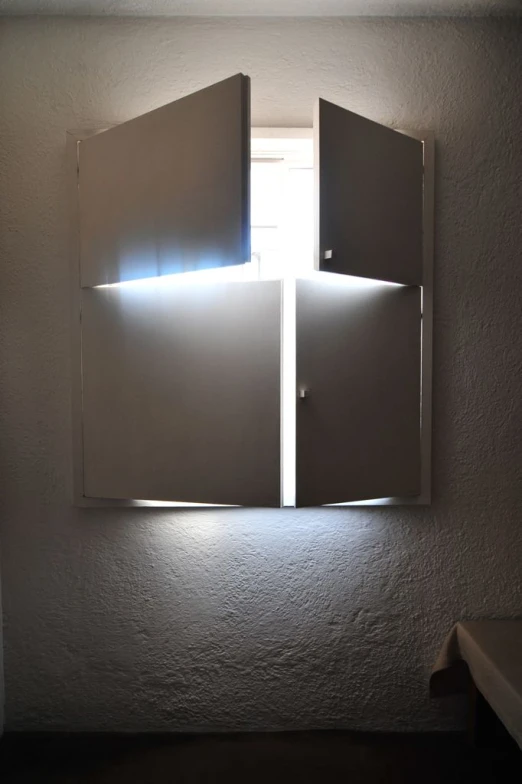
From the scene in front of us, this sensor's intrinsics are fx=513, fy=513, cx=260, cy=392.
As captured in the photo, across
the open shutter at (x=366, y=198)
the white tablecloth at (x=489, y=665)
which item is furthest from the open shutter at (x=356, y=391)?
the white tablecloth at (x=489, y=665)

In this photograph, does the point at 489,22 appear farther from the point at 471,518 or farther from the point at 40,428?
the point at 40,428

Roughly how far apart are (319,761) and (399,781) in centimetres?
29

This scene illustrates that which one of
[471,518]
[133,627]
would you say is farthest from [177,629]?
[471,518]

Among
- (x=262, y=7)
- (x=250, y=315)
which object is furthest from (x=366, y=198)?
(x=262, y=7)

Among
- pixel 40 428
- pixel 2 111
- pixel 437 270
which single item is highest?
pixel 2 111

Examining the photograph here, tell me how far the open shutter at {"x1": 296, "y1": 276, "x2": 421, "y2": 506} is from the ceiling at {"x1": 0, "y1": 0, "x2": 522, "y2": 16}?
3.41ft

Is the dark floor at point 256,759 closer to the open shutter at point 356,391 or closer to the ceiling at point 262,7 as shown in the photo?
the open shutter at point 356,391

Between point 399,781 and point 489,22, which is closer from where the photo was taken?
point 399,781

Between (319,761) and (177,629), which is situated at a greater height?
(177,629)

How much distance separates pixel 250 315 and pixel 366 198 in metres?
0.58

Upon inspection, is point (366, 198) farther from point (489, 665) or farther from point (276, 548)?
point (489, 665)

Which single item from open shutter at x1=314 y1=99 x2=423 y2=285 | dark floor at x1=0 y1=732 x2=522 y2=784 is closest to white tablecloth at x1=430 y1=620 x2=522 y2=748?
dark floor at x1=0 y1=732 x2=522 y2=784

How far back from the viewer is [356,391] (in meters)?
1.87

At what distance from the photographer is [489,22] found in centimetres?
198
